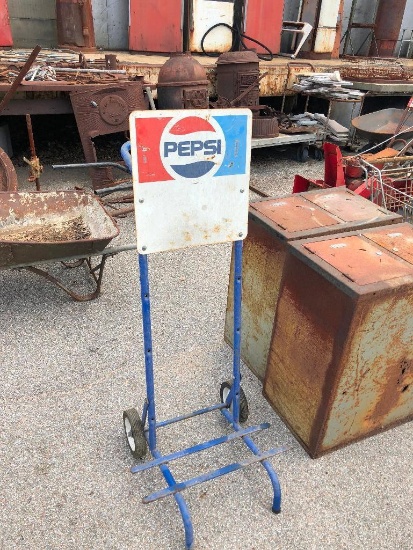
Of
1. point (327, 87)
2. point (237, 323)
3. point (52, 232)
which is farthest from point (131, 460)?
point (327, 87)

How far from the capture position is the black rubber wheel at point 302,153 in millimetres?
9438

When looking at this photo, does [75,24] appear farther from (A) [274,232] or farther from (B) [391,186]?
(A) [274,232]

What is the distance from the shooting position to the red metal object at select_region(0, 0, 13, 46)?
924 centimetres

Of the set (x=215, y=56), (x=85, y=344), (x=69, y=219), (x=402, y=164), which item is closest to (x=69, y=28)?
(x=215, y=56)

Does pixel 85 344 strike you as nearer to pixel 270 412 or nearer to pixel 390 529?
pixel 270 412

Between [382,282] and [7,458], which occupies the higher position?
[382,282]

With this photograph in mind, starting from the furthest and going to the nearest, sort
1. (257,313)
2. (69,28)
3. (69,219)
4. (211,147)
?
1. (69,28)
2. (69,219)
3. (257,313)
4. (211,147)

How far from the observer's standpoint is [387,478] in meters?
3.00

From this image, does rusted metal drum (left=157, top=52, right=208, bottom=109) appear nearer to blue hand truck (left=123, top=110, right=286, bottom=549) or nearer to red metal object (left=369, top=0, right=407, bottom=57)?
blue hand truck (left=123, top=110, right=286, bottom=549)

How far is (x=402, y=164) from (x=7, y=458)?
19.2 ft

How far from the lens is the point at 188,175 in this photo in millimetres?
2232

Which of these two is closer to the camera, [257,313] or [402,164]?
[257,313]

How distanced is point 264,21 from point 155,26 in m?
3.08

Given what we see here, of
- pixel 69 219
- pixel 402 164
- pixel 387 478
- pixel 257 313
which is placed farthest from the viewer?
pixel 402 164
